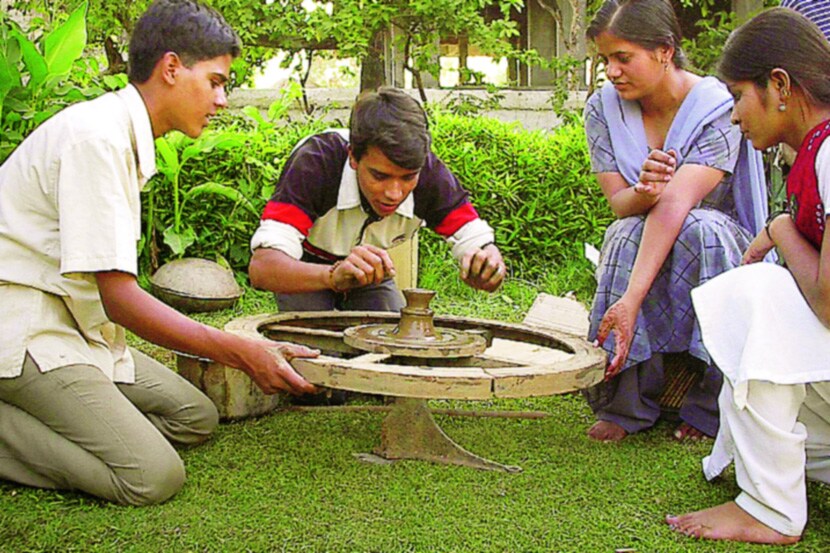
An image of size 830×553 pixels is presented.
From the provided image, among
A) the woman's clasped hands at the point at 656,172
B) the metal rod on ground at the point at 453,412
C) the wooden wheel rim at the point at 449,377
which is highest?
the woman's clasped hands at the point at 656,172

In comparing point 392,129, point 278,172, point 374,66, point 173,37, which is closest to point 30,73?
point 278,172

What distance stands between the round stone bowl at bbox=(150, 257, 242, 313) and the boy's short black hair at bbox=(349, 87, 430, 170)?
2686 mm

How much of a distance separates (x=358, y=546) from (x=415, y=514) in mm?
288

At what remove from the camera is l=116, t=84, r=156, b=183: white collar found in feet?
9.63

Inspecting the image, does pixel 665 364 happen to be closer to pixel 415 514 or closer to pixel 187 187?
pixel 415 514

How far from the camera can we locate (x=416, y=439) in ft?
10.9

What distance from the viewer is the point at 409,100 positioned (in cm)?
362

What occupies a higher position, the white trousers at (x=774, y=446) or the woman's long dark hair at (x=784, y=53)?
the woman's long dark hair at (x=784, y=53)

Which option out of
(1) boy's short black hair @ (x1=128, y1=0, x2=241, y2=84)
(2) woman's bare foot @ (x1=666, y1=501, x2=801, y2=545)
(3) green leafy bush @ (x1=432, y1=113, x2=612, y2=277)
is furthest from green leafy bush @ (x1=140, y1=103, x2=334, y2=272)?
(2) woman's bare foot @ (x1=666, y1=501, x2=801, y2=545)

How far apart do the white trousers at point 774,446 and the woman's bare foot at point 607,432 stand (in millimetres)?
942

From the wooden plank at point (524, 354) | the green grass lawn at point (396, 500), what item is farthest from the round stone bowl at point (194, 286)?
the wooden plank at point (524, 354)

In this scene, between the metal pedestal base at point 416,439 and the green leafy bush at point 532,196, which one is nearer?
the metal pedestal base at point 416,439

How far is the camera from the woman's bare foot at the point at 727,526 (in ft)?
8.66

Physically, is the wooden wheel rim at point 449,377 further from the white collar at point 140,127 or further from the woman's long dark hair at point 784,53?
the woman's long dark hair at point 784,53
